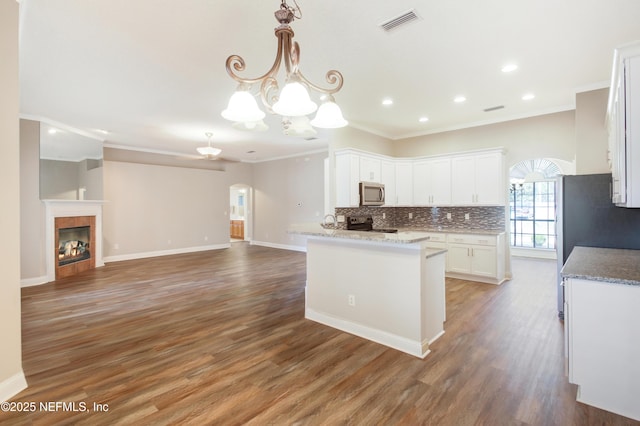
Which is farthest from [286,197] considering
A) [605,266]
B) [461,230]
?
[605,266]

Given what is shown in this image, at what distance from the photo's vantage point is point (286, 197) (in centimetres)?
953

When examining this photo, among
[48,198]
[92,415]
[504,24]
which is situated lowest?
[92,415]

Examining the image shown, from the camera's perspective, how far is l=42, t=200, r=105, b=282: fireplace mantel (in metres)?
5.53

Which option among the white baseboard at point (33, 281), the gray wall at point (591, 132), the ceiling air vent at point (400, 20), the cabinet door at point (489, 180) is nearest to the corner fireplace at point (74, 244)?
the white baseboard at point (33, 281)

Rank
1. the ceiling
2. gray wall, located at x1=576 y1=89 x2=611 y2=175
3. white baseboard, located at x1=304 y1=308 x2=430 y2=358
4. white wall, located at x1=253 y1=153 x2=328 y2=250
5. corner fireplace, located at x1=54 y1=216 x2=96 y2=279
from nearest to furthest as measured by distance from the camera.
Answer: the ceiling → white baseboard, located at x1=304 y1=308 x2=430 y2=358 → gray wall, located at x1=576 y1=89 x2=611 y2=175 → corner fireplace, located at x1=54 y1=216 x2=96 y2=279 → white wall, located at x1=253 y1=153 x2=328 y2=250

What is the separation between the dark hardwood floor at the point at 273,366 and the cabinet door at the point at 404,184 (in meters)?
2.34

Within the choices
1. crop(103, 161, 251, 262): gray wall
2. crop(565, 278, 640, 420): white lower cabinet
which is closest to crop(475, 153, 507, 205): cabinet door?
crop(565, 278, 640, 420): white lower cabinet

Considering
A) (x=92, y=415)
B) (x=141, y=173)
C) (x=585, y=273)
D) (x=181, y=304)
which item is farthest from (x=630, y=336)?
(x=141, y=173)

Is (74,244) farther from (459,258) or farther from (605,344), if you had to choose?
(605,344)

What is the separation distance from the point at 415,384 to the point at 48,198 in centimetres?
686

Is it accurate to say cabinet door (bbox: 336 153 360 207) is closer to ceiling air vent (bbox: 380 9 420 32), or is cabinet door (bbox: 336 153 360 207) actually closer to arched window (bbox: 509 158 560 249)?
ceiling air vent (bbox: 380 9 420 32)

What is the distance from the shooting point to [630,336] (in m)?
1.85

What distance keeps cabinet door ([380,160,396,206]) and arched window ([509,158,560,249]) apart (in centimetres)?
347

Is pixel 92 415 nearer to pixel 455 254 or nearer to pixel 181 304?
pixel 181 304
